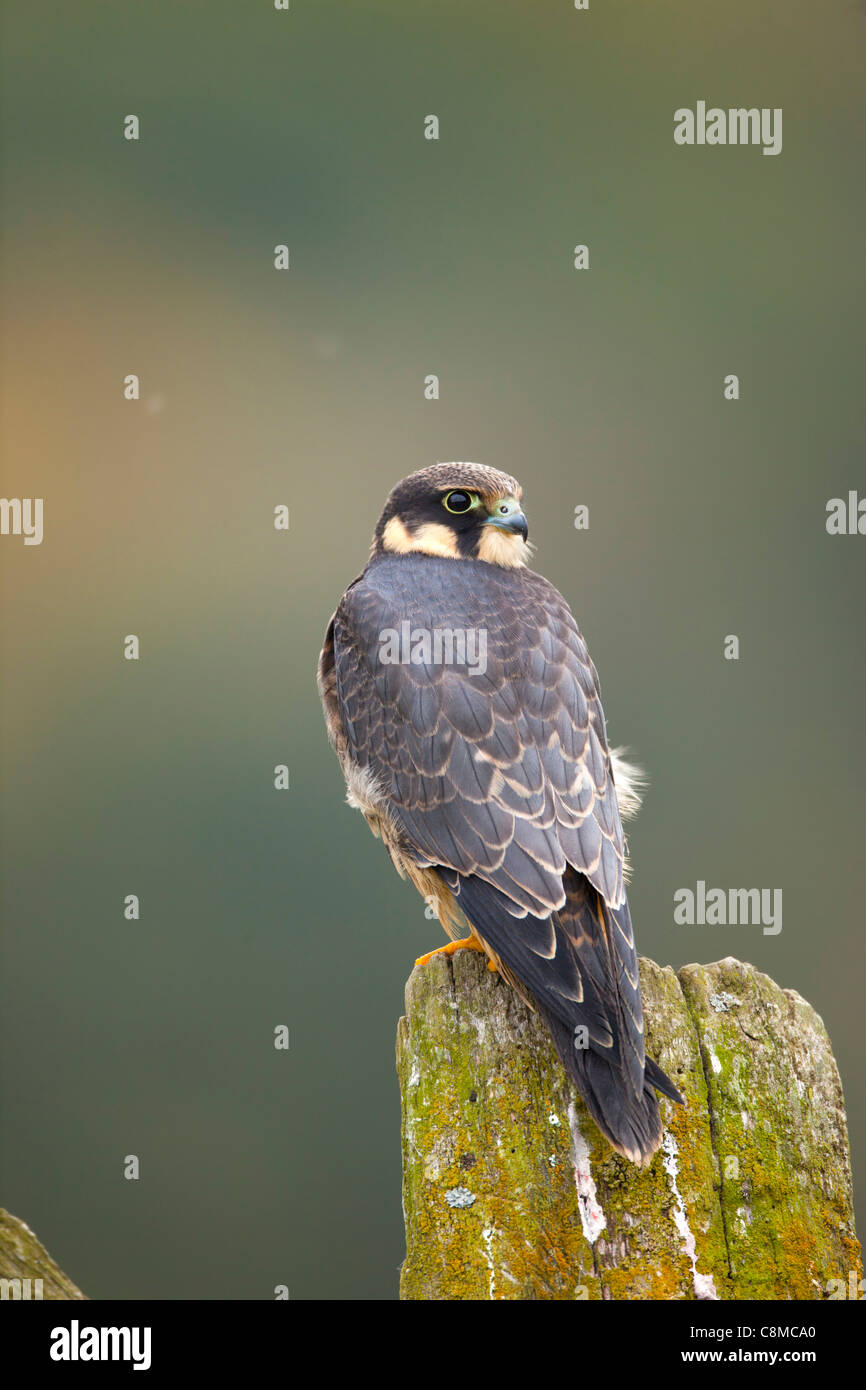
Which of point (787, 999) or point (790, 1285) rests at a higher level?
point (787, 999)

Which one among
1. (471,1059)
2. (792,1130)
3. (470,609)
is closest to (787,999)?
(792,1130)

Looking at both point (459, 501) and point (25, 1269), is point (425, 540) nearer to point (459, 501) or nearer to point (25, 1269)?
point (459, 501)

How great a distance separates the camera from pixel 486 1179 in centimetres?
196

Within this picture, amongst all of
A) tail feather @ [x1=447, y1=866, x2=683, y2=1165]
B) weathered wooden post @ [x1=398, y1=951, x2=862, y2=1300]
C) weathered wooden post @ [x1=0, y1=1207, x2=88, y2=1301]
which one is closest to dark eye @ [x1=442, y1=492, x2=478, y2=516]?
tail feather @ [x1=447, y1=866, x2=683, y2=1165]

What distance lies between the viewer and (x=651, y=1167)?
192 cm

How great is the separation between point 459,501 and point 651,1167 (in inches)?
74.9

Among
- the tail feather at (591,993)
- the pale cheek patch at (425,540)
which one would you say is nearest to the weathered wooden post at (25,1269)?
the tail feather at (591,993)

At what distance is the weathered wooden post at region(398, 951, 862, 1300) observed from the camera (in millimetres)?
1870

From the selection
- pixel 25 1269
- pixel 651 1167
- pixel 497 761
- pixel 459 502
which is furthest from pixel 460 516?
pixel 25 1269

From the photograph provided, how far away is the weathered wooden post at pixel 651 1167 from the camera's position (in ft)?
6.14

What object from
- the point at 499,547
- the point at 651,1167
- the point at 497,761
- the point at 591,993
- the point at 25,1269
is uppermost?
the point at 499,547

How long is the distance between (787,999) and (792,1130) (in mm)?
224

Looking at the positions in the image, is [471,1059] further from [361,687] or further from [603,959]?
[361,687]
